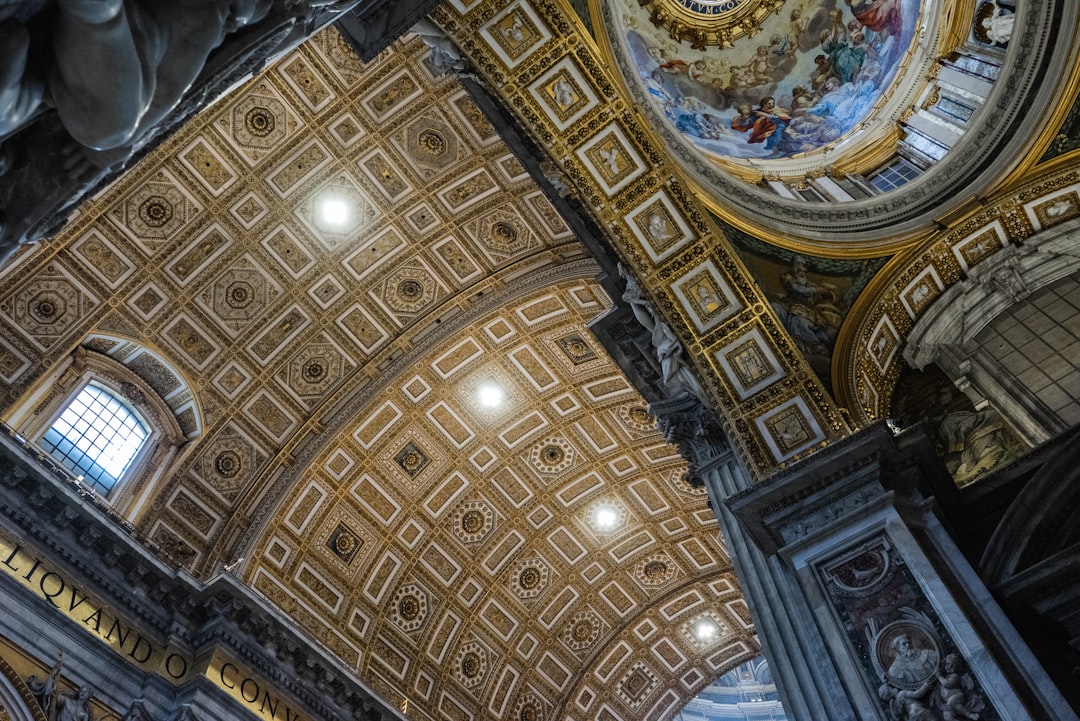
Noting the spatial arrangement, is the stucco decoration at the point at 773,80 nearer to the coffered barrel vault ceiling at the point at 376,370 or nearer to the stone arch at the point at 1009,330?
the stone arch at the point at 1009,330

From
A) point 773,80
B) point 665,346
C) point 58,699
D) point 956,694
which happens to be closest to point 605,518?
point 665,346

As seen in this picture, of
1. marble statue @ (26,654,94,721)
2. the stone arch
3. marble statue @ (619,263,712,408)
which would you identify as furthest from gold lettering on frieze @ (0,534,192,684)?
the stone arch

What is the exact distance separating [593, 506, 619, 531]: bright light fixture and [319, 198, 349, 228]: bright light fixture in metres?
8.09

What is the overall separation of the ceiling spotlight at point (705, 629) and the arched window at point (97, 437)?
42.4ft

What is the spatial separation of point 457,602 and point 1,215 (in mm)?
15533

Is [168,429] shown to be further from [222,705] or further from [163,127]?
[163,127]

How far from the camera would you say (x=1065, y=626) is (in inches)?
286

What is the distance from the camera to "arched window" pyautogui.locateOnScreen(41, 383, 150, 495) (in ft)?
41.8

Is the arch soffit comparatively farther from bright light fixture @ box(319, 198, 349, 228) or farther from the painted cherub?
bright light fixture @ box(319, 198, 349, 228)

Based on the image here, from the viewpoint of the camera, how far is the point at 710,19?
39.4 ft

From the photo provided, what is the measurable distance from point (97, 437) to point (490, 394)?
6.73 m

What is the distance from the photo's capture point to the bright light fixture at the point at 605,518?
59.5ft

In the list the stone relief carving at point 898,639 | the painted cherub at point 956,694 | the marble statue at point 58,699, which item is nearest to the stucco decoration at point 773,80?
the stone relief carving at point 898,639

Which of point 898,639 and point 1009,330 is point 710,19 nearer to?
point 1009,330
